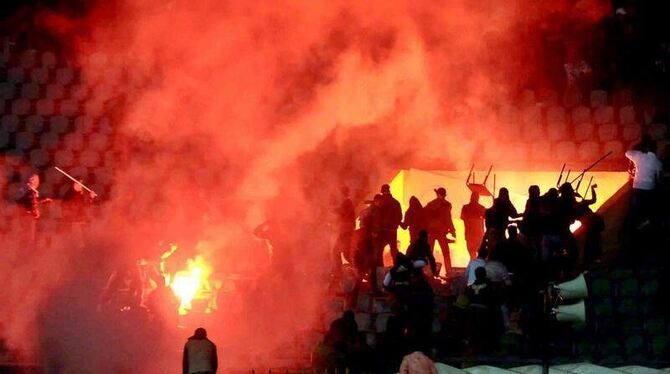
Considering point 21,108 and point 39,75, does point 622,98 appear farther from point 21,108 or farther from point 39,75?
point 21,108

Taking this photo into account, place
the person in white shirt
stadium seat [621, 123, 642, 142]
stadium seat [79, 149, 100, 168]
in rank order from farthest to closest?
stadium seat [79, 149, 100, 168] → stadium seat [621, 123, 642, 142] → the person in white shirt

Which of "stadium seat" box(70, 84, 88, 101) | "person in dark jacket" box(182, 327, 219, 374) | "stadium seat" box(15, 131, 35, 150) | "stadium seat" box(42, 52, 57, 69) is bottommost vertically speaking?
"person in dark jacket" box(182, 327, 219, 374)

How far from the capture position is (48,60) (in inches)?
957

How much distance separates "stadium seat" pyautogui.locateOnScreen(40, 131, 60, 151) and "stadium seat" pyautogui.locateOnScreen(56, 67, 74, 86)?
89cm

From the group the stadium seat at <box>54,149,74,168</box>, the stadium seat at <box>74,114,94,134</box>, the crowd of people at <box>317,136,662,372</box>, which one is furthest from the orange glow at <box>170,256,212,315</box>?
the stadium seat at <box>74,114,94,134</box>

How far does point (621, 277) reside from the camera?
60.2 ft

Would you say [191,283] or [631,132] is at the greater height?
[631,132]

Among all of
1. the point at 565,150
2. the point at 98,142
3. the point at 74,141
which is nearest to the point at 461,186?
→ the point at 565,150

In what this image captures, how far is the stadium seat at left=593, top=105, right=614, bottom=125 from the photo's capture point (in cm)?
2242

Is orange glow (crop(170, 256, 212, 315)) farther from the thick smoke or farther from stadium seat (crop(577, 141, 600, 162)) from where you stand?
stadium seat (crop(577, 141, 600, 162))

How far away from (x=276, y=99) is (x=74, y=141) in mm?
3460

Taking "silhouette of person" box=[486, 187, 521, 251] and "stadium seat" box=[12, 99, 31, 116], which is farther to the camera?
"stadium seat" box=[12, 99, 31, 116]

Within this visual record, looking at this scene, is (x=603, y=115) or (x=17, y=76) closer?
(x=603, y=115)

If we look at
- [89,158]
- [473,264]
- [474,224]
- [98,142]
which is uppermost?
[98,142]
